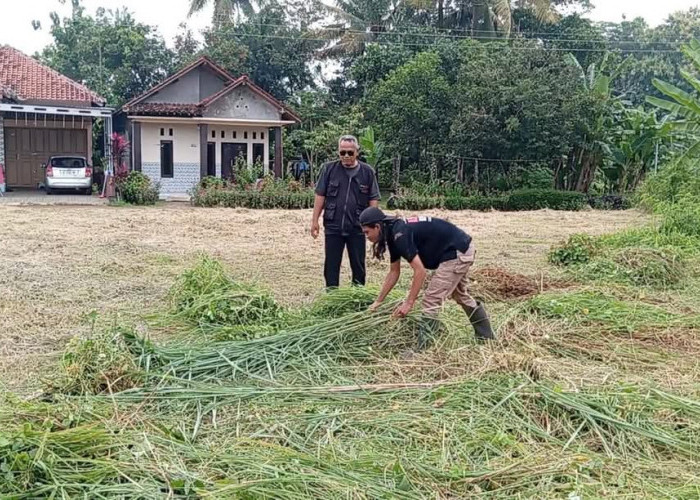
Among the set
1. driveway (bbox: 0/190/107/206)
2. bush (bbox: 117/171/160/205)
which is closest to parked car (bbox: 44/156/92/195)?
driveway (bbox: 0/190/107/206)

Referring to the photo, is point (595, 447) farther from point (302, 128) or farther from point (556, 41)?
point (556, 41)

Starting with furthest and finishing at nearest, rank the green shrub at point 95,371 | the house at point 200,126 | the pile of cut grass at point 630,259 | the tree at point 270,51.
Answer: the tree at point 270,51 < the house at point 200,126 < the pile of cut grass at point 630,259 < the green shrub at point 95,371

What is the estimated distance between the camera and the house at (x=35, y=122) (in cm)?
2264

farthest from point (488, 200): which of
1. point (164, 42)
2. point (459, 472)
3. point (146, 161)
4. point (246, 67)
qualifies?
point (459, 472)

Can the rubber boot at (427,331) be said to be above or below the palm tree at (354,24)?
below

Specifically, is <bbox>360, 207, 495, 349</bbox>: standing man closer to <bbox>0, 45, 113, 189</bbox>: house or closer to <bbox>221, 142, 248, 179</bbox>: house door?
<bbox>0, 45, 113, 189</bbox>: house

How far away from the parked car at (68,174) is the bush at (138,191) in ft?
6.10

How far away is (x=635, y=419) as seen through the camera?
12.4ft

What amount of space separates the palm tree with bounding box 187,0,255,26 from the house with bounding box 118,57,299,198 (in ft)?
26.4

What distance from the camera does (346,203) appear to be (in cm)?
629

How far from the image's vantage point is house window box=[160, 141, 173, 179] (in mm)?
23719

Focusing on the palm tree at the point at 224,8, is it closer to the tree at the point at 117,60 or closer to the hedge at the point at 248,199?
the tree at the point at 117,60

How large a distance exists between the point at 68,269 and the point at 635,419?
271 inches

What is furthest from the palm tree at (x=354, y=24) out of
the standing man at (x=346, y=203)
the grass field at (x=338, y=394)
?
the standing man at (x=346, y=203)
